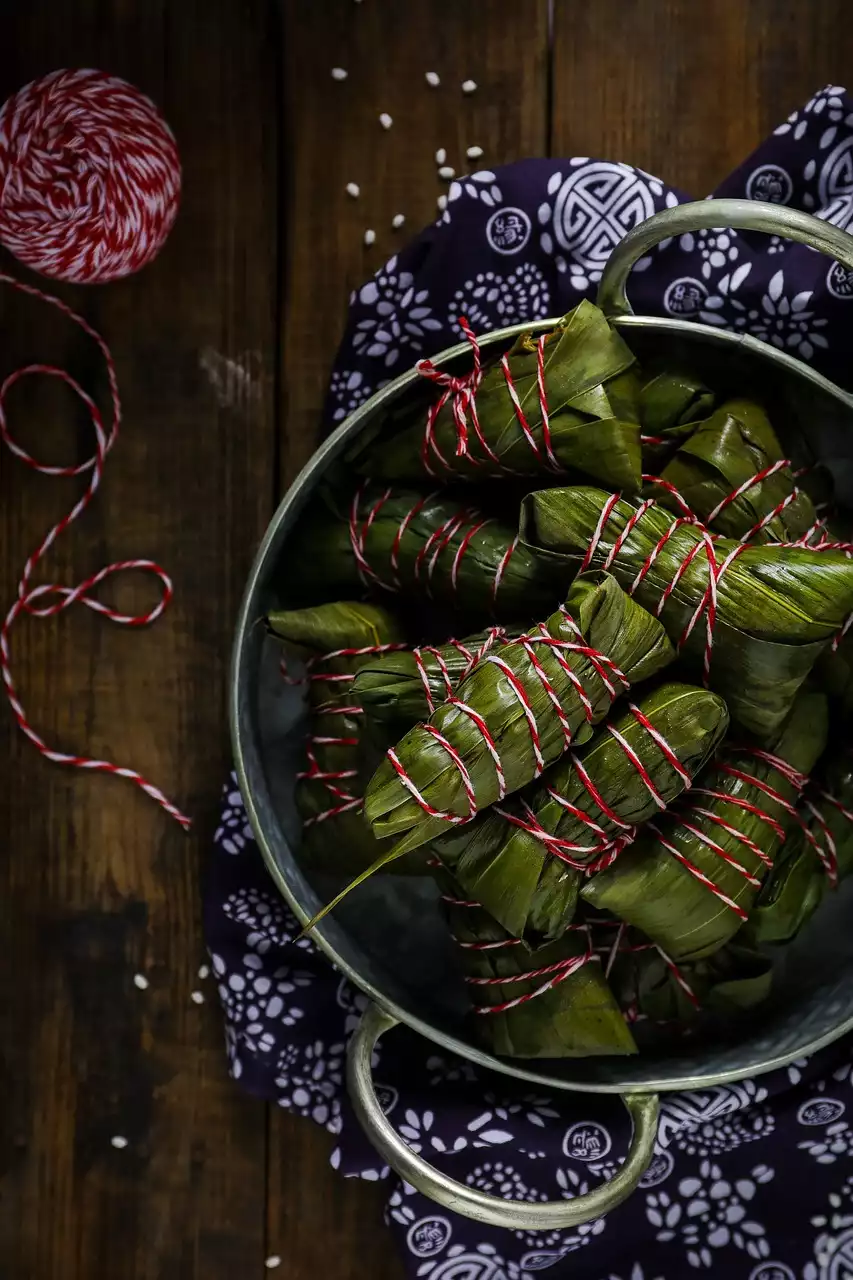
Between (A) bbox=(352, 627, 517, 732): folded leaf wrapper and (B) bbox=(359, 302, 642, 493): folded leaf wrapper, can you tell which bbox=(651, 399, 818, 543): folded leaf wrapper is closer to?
(B) bbox=(359, 302, 642, 493): folded leaf wrapper

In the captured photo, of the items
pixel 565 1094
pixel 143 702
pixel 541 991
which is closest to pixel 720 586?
pixel 541 991

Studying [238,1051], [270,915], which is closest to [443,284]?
[270,915]

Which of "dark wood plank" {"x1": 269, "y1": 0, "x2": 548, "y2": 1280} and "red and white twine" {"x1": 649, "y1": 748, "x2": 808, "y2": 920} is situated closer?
"red and white twine" {"x1": 649, "y1": 748, "x2": 808, "y2": 920}

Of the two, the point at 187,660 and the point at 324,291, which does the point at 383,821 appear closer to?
the point at 187,660

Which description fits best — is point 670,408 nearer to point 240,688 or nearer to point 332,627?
point 332,627

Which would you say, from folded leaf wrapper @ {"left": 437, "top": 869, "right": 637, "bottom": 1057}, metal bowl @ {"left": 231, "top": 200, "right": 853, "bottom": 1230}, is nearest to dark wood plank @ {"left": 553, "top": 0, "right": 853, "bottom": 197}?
metal bowl @ {"left": 231, "top": 200, "right": 853, "bottom": 1230}

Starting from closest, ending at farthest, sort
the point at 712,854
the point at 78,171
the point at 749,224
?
the point at 749,224 < the point at 712,854 < the point at 78,171

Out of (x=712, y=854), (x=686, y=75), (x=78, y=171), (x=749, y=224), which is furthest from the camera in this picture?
(x=686, y=75)
